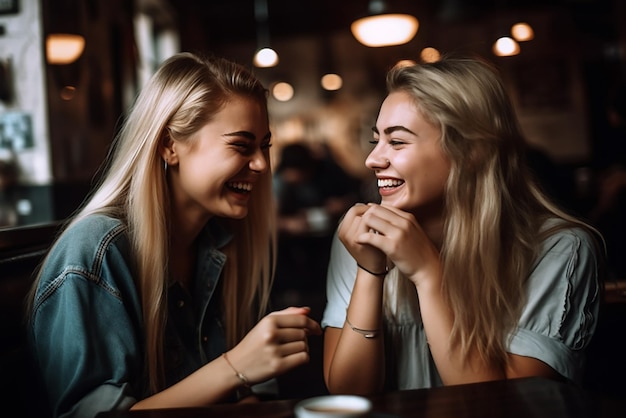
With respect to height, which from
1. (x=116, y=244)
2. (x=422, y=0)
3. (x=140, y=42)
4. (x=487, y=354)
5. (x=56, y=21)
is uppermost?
(x=422, y=0)

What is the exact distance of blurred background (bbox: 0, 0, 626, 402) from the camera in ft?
11.3

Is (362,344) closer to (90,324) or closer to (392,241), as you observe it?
(392,241)

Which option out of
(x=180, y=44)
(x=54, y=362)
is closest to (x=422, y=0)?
(x=180, y=44)

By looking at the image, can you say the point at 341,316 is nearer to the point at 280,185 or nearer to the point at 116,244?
the point at 116,244

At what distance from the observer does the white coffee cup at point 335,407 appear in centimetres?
90

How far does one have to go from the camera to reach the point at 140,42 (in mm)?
5734

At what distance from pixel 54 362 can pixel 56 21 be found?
8.93 feet

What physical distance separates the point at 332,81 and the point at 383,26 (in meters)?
5.24

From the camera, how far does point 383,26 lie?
4.52 m

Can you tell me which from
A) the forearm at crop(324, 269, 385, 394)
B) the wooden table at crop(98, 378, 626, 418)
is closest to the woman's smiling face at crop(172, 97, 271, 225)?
the forearm at crop(324, 269, 385, 394)

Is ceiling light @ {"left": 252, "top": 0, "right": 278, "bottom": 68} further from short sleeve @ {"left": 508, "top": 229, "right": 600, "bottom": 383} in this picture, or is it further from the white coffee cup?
the white coffee cup

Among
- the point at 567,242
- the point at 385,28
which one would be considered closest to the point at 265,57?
the point at 385,28

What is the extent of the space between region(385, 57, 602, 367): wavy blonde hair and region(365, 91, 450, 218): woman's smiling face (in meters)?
0.02

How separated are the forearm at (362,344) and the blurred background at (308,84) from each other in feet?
2.52
